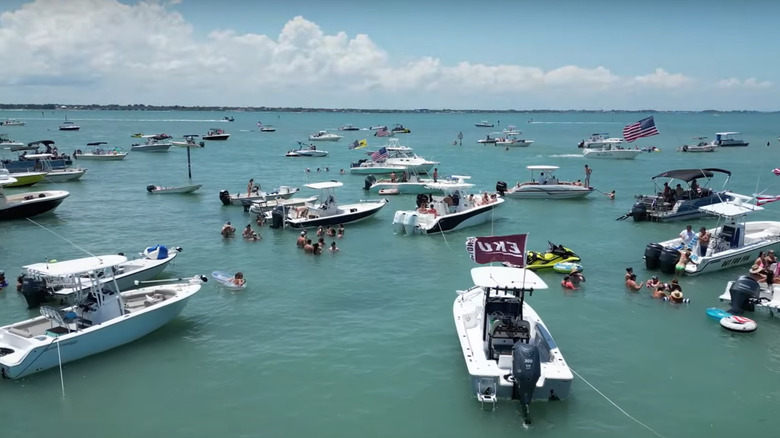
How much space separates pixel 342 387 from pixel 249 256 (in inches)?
646

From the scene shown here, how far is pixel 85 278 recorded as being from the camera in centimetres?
2016

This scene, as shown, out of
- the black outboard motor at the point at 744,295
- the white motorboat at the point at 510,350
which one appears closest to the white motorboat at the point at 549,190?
the black outboard motor at the point at 744,295

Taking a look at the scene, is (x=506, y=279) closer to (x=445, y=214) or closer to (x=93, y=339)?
(x=93, y=339)

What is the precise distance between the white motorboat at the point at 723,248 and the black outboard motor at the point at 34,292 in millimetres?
26780

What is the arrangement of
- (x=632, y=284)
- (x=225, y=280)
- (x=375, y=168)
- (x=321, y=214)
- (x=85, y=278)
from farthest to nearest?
1. (x=375, y=168)
2. (x=321, y=214)
3. (x=225, y=280)
4. (x=632, y=284)
5. (x=85, y=278)

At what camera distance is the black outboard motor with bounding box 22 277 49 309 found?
23.5 metres

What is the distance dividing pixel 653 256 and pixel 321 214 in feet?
67.3

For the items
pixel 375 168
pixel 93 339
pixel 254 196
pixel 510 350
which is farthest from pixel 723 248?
pixel 375 168

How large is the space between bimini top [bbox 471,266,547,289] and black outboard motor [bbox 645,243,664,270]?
1389 cm

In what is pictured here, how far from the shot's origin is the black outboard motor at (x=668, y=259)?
91.7 feet

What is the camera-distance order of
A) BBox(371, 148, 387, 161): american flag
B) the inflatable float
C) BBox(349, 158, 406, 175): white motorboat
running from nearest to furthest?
the inflatable float < BBox(371, 148, 387, 161): american flag < BBox(349, 158, 406, 175): white motorboat

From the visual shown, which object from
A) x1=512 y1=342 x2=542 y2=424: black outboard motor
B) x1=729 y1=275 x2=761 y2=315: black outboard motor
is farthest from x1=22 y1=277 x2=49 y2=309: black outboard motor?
x1=729 y1=275 x2=761 y2=315: black outboard motor

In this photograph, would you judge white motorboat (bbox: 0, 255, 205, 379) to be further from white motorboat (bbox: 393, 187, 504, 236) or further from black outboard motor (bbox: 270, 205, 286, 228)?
white motorboat (bbox: 393, 187, 504, 236)

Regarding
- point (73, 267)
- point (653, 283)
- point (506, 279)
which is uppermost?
point (506, 279)
